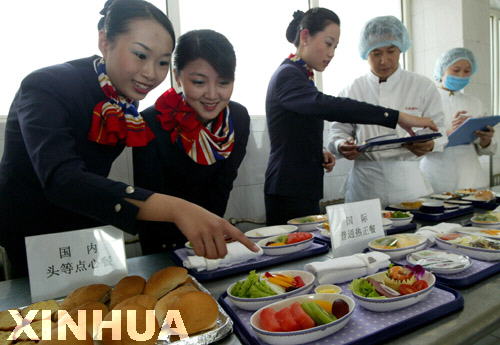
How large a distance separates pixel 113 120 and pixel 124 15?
13.6 inches

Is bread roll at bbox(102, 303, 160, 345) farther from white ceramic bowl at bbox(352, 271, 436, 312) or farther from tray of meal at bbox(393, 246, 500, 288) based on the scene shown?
tray of meal at bbox(393, 246, 500, 288)

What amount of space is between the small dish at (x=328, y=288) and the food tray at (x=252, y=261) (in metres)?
0.26

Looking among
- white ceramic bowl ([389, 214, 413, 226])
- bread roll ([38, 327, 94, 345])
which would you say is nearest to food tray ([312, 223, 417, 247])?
white ceramic bowl ([389, 214, 413, 226])

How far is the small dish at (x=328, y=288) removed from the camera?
30.5 inches

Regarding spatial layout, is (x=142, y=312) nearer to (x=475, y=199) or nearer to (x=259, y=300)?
(x=259, y=300)

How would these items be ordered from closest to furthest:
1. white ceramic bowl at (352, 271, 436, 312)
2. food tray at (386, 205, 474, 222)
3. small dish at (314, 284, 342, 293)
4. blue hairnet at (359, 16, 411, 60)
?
white ceramic bowl at (352, 271, 436, 312) < small dish at (314, 284, 342, 293) < food tray at (386, 205, 474, 222) < blue hairnet at (359, 16, 411, 60)

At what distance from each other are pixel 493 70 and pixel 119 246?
5288mm

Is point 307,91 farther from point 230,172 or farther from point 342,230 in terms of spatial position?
point 342,230

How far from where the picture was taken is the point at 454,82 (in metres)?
2.67

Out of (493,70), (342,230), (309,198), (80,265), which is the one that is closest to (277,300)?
(342,230)

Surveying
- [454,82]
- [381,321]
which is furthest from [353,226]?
[454,82]

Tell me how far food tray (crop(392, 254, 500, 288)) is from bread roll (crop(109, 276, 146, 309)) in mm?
739

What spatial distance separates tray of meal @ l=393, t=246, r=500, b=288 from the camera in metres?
0.81

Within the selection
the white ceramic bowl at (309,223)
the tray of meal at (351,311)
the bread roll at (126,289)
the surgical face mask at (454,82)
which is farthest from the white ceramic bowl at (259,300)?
the surgical face mask at (454,82)
